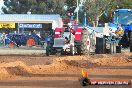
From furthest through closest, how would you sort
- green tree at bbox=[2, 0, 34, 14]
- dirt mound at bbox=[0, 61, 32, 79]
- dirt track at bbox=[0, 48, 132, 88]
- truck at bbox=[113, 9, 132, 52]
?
green tree at bbox=[2, 0, 34, 14] → truck at bbox=[113, 9, 132, 52] → dirt mound at bbox=[0, 61, 32, 79] → dirt track at bbox=[0, 48, 132, 88]

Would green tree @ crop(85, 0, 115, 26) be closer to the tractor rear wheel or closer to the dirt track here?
the tractor rear wheel

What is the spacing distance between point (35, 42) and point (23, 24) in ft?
61.9

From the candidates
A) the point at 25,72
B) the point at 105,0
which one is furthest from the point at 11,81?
the point at 105,0

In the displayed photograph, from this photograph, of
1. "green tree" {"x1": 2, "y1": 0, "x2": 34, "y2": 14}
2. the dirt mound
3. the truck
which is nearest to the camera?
the dirt mound

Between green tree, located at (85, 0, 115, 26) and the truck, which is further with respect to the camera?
green tree, located at (85, 0, 115, 26)

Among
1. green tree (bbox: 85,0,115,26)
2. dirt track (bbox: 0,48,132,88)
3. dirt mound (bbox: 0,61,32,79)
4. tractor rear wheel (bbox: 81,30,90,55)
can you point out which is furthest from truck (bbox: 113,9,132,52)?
green tree (bbox: 85,0,115,26)

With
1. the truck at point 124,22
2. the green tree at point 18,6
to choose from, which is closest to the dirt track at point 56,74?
the truck at point 124,22

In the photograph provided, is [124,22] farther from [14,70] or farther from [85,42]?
[14,70]

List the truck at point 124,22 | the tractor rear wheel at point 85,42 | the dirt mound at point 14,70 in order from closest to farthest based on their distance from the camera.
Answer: the dirt mound at point 14,70 → the tractor rear wheel at point 85,42 → the truck at point 124,22

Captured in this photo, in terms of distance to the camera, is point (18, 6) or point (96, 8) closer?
point (96, 8)

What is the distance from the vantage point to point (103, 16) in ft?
358

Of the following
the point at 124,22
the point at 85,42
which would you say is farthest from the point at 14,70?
the point at 124,22

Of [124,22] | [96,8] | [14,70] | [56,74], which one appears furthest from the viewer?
[96,8]

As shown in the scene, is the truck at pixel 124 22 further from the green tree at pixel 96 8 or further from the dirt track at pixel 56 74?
the green tree at pixel 96 8
